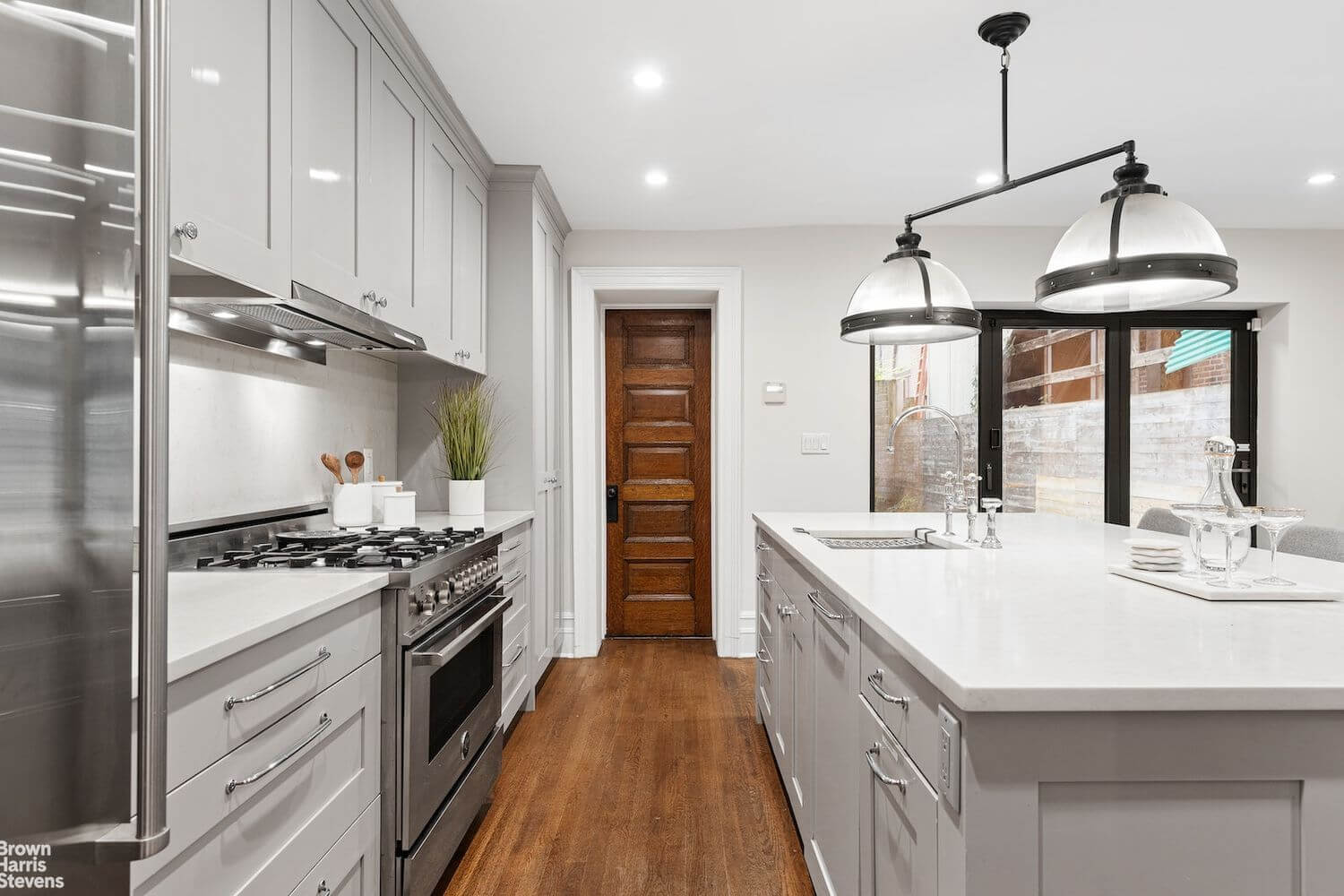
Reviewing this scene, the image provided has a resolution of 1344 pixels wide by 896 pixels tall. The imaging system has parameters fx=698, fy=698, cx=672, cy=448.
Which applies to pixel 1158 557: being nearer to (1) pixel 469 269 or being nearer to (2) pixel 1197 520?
(2) pixel 1197 520

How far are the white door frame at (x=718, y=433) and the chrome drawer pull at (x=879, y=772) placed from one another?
282 centimetres

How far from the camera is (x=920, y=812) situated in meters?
1.01

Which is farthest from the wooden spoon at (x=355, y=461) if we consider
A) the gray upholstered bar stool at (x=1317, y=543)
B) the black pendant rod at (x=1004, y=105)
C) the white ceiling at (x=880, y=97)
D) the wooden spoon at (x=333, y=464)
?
the gray upholstered bar stool at (x=1317, y=543)

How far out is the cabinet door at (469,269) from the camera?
2.86 metres

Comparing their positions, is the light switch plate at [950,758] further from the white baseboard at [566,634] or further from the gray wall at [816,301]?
the white baseboard at [566,634]

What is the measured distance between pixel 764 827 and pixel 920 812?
1333 millimetres

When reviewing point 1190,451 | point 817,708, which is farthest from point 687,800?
point 1190,451

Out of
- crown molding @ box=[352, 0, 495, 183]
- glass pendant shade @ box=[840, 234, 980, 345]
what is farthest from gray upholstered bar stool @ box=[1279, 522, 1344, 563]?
crown molding @ box=[352, 0, 495, 183]

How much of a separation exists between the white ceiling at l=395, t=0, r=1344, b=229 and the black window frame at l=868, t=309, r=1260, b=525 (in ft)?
2.43

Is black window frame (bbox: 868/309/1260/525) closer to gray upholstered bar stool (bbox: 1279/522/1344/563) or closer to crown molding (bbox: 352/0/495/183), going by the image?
gray upholstered bar stool (bbox: 1279/522/1344/563)

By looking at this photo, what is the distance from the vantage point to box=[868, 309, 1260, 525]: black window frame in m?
4.33

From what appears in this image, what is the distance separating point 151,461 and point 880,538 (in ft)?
7.59

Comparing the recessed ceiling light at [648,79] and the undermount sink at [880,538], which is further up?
the recessed ceiling light at [648,79]

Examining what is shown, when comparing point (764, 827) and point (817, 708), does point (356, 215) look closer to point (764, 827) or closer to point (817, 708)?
point (817, 708)
